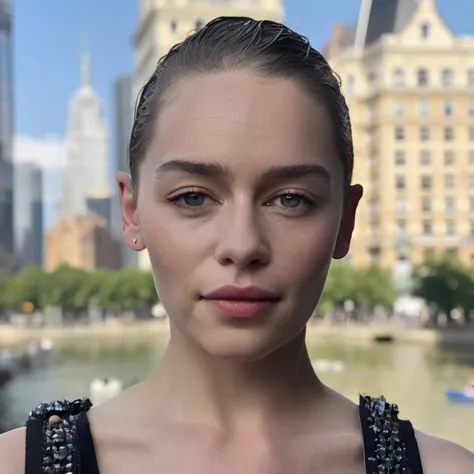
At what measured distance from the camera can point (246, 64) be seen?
110cm

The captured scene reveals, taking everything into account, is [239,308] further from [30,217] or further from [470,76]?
[30,217]

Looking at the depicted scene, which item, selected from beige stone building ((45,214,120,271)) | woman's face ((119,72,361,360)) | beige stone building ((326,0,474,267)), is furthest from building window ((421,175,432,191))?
woman's face ((119,72,361,360))

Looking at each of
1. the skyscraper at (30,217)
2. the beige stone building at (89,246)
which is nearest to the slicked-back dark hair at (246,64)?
the beige stone building at (89,246)

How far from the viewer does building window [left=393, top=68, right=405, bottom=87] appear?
2561cm

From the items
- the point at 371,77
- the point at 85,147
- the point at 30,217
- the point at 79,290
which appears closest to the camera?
the point at 371,77

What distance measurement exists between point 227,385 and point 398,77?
83.8ft

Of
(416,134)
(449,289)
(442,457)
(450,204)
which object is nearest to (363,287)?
(449,289)

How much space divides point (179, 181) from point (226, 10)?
1953cm

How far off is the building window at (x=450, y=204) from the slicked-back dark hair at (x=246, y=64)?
25.3 m

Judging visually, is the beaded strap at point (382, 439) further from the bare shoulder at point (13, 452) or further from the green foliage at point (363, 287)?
the green foliage at point (363, 287)

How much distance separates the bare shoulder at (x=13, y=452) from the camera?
3.46 ft

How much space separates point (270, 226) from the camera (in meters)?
1.04

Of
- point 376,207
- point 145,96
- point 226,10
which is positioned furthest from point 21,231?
point 145,96

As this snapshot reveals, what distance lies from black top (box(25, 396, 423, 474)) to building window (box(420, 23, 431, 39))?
26210 mm
